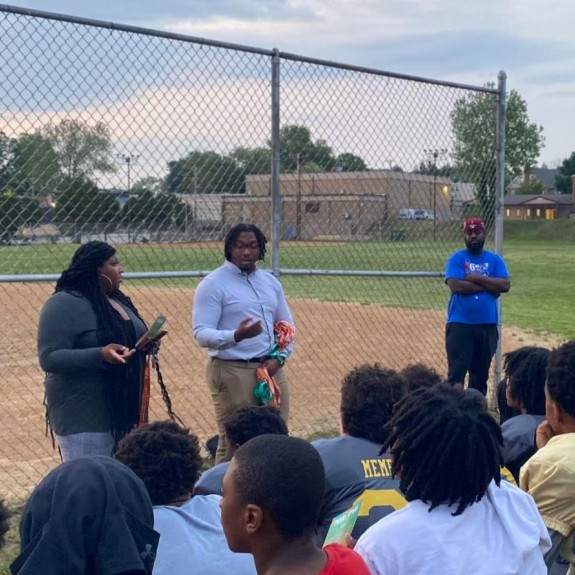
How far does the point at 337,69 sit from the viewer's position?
6.61m

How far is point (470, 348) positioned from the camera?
7.37 metres

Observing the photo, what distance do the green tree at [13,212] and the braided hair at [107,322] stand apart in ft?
2.12

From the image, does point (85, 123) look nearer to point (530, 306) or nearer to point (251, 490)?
point (251, 490)

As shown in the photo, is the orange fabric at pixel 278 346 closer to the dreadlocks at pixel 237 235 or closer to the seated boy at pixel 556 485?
the dreadlocks at pixel 237 235

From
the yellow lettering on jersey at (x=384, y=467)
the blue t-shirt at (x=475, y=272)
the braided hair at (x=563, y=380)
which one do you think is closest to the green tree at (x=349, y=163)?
the blue t-shirt at (x=475, y=272)

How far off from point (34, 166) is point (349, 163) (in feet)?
9.17

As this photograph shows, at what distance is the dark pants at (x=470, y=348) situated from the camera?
7336 millimetres

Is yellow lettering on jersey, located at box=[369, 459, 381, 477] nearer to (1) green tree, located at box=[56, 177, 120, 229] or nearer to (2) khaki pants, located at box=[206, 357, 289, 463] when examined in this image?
(2) khaki pants, located at box=[206, 357, 289, 463]

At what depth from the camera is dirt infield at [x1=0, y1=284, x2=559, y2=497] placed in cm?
733

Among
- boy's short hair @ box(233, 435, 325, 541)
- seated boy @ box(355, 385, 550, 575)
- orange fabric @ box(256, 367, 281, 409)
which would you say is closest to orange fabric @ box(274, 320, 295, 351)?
orange fabric @ box(256, 367, 281, 409)

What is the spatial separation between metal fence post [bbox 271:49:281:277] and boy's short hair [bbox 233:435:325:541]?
4.05 meters

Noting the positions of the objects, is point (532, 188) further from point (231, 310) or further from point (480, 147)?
point (231, 310)

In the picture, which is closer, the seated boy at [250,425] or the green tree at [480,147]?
the seated boy at [250,425]

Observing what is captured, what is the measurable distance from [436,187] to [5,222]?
4.09 metres
